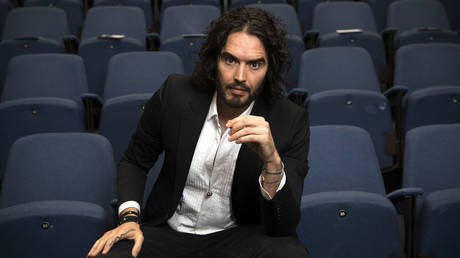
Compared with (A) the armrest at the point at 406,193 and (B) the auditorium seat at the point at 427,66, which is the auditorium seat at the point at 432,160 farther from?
(B) the auditorium seat at the point at 427,66

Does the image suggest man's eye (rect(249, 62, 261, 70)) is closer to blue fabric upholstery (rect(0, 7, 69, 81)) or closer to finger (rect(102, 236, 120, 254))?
finger (rect(102, 236, 120, 254))

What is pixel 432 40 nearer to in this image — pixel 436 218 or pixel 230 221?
pixel 436 218

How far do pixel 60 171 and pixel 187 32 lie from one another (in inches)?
25.3

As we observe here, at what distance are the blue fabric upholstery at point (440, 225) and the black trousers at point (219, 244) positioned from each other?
0.47 feet

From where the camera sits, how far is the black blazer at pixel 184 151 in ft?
1.49

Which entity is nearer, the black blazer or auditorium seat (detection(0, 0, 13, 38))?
the black blazer

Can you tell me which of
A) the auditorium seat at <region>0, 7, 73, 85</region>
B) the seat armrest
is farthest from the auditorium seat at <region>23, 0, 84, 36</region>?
the seat armrest

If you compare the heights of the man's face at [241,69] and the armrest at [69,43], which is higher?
the man's face at [241,69]

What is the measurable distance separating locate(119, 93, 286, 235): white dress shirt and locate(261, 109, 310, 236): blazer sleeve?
0.05 meters

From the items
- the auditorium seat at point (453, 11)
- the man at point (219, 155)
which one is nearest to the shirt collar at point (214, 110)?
the man at point (219, 155)

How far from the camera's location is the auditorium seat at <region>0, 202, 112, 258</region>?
436 millimetres

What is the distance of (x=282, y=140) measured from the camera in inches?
17.9

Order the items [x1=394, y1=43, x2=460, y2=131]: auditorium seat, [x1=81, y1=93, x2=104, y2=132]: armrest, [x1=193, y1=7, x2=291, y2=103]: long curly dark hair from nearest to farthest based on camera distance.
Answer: [x1=193, y1=7, x2=291, y2=103]: long curly dark hair
[x1=81, y1=93, x2=104, y2=132]: armrest
[x1=394, y1=43, x2=460, y2=131]: auditorium seat

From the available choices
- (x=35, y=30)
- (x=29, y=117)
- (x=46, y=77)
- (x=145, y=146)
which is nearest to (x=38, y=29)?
(x=35, y=30)
